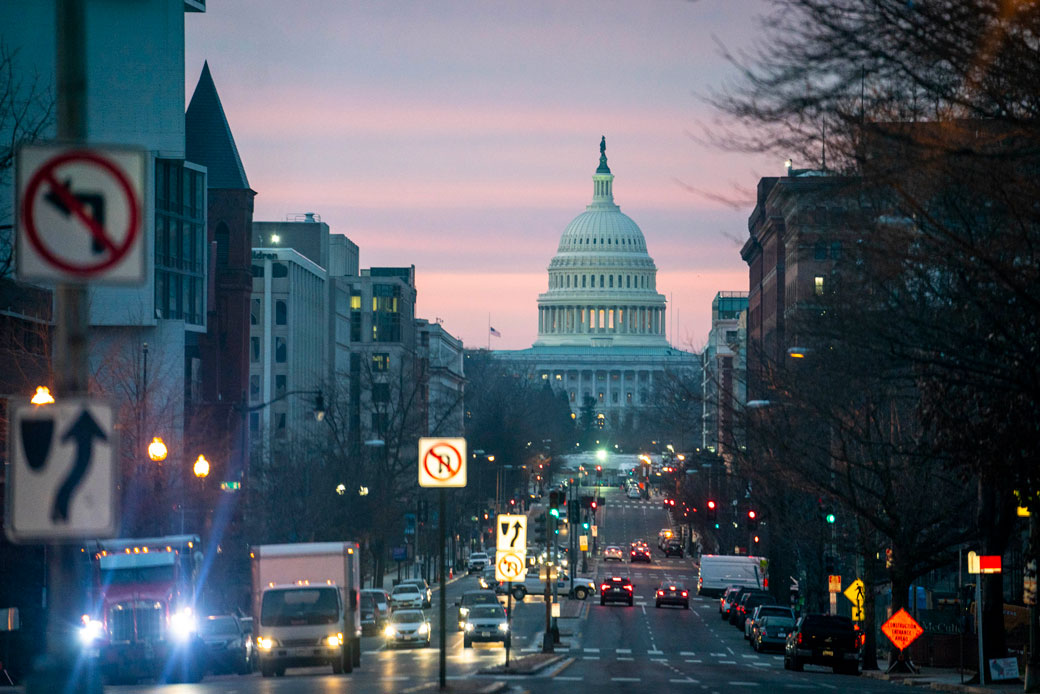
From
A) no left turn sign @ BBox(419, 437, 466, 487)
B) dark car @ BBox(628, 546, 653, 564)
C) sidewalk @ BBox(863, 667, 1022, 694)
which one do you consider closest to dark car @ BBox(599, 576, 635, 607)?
sidewalk @ BBox(863, 667, 1022, 694)

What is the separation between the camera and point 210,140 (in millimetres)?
101000

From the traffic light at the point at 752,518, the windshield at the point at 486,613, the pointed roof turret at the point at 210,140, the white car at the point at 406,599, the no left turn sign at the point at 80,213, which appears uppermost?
the pointed roof turret at the point at 210,140

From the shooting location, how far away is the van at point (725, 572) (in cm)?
8312

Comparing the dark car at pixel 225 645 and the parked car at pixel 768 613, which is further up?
the dark car at pixel 225 645

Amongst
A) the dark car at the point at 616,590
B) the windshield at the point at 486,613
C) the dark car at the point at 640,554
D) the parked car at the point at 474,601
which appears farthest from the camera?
the dark car at the point at 640,554

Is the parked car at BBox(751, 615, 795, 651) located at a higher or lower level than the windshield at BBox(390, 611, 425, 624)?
lower

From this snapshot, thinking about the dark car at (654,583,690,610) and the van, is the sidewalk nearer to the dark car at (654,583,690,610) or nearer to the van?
the van

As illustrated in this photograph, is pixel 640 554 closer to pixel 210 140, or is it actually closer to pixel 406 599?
pixel 210 140

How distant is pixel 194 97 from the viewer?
10031 cm

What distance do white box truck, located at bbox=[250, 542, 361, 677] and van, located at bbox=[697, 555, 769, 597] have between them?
48.9 m

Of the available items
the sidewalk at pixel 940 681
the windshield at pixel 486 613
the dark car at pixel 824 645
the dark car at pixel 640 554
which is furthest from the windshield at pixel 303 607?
the dark car at pixel 640 554

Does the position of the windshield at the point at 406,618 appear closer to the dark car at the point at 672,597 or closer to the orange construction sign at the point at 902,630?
the orange construction sign at the point at 902,630

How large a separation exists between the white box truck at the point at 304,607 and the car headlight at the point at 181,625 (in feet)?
5.32

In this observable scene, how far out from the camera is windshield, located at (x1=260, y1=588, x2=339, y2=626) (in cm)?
3553
